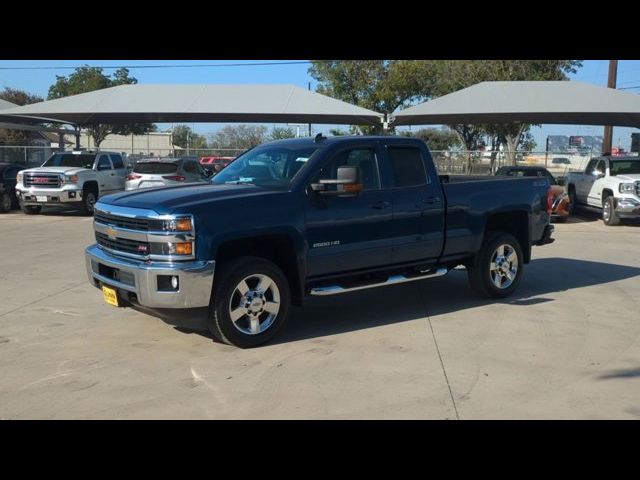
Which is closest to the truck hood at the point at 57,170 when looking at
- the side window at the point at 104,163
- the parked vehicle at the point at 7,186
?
the side window at the point at 104,163

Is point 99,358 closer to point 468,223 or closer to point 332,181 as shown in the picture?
point 332,181

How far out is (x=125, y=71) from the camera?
47.2 m

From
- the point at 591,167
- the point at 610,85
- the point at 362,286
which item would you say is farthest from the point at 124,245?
the point at 610,85

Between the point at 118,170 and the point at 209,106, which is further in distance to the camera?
the point at 209,106

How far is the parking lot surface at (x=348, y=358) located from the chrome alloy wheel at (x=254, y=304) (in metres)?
0.26

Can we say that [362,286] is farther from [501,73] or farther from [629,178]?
[501,73]

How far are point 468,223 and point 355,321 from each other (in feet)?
6.17

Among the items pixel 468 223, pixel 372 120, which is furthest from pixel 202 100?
pixel 468 223

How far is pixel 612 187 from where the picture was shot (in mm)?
18016

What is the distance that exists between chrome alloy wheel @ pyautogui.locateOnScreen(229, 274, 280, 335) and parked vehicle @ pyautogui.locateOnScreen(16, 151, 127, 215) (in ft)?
47.4

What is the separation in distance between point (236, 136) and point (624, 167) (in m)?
37.2

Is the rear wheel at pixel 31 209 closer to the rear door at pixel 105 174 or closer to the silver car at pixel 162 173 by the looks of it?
the rear door at pixel 105 174

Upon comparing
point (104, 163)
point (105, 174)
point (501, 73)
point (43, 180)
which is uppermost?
point (501, 73)

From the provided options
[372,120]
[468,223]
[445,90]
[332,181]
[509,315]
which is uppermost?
[445,90]
